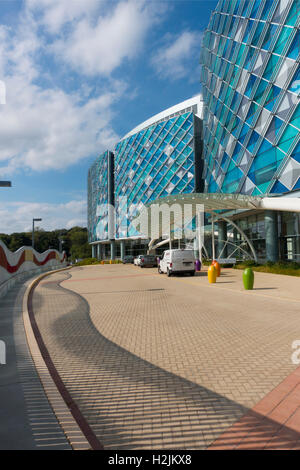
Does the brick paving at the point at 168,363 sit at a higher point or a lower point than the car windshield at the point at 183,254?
lower

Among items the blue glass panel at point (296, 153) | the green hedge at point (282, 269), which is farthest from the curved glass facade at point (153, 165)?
the green hedge at point (282, 269)

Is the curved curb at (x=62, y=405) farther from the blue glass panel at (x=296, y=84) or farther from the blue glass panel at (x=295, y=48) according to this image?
the blue glass panel at (x=295, y=48)

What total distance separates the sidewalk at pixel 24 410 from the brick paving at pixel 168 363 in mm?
413

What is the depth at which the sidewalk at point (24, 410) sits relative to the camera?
9.63 ft

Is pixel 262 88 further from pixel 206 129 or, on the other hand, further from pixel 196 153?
pixel 196 153

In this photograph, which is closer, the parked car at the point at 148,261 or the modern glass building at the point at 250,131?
Result: the modern glass building at the point at 250,131

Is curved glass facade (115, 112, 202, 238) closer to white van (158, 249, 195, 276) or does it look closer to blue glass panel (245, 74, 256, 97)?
blue glass panel (245, 74, 256, 97)

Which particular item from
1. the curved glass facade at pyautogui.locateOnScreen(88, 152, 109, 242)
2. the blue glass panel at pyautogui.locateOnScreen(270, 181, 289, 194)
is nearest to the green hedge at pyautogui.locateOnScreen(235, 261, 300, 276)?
the blue glass panel at pyautogui.locateOnScreen(270, 181, 289, 194)

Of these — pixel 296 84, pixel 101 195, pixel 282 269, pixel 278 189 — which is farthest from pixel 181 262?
pixel 101 195

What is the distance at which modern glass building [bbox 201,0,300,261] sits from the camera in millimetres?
25469

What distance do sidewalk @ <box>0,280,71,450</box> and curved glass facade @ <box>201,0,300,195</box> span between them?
Result: 23759 millimetres

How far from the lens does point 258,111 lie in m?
29.8

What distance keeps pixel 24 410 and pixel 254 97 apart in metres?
33.4

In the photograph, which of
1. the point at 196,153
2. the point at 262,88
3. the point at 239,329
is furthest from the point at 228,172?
the point at 239,329
